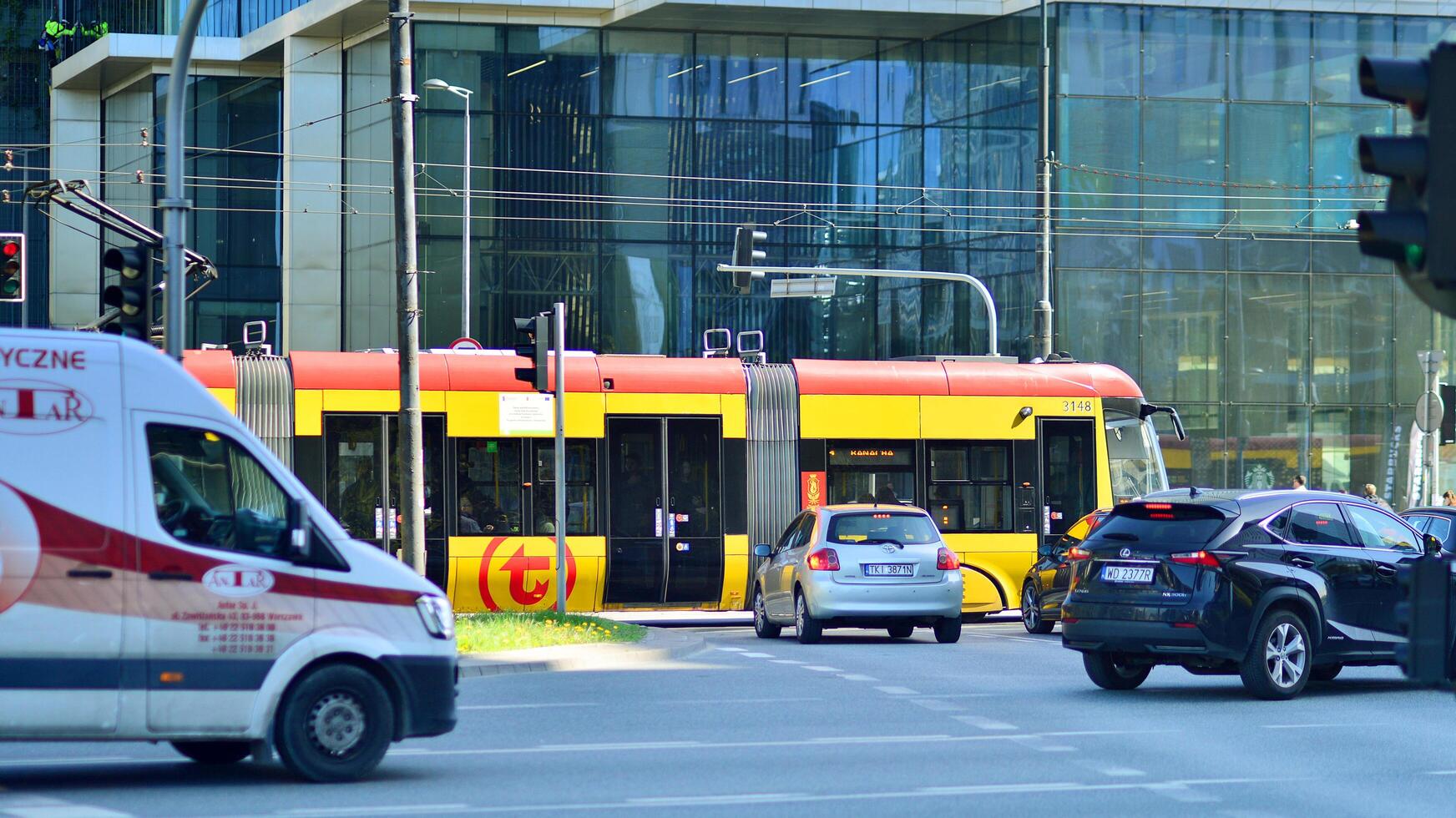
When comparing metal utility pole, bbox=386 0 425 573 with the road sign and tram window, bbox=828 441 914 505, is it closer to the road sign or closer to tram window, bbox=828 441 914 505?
tram window, bbox=828 441 914 505

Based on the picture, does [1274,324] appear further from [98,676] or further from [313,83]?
[98,676]

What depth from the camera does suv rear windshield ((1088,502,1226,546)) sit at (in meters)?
14.8

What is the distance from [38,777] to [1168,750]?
266 inches

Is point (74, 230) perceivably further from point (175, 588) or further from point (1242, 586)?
point (175, 588)

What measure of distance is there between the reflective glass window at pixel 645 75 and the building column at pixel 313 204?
665cm

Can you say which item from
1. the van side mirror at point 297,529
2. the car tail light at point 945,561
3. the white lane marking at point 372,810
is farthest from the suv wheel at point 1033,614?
the white lane marking at point 372,810

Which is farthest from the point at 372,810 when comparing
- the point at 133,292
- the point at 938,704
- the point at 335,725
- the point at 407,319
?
the point at 407,319

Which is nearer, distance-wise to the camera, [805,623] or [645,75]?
[805,623]

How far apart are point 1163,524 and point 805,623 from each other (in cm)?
656

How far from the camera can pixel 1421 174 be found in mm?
5426

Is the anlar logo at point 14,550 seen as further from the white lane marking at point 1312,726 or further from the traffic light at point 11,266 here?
the traffic light at point 11,266

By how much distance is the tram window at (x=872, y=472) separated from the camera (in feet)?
80.4

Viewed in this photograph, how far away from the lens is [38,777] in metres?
10.6

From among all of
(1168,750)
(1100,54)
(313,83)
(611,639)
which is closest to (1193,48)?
(1100,54)
